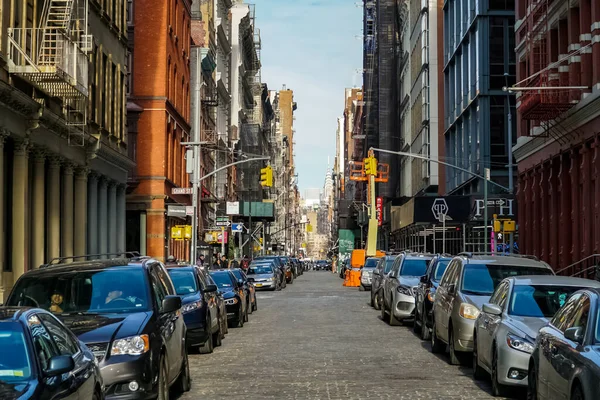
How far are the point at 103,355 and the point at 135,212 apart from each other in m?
43.3

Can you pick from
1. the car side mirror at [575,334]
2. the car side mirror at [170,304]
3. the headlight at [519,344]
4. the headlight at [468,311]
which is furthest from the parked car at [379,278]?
the car side mirror at [575,334]

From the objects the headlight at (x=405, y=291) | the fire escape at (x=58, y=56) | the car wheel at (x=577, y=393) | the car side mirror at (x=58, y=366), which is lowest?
the car wheel at (x=577, y=393)

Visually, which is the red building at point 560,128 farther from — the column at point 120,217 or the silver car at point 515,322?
the silver car at point 515,322

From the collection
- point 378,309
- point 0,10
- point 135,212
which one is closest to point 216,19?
point 135,212

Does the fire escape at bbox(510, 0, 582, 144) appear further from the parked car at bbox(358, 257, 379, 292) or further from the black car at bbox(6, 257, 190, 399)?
the black car at bbox(6, 257, 190, 399)

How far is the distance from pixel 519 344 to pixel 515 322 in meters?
0.59

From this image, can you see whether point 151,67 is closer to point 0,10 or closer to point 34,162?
point 34,162

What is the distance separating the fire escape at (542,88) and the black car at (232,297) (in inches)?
440

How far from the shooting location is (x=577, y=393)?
9.20 m

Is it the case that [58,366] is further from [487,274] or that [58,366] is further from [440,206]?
[440,206]

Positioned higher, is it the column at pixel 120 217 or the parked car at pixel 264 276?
the column at pixel 120 217

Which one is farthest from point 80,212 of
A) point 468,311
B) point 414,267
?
point 468,311

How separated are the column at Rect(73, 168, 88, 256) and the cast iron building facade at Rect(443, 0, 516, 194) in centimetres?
2758

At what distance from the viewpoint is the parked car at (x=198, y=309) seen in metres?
19.1
